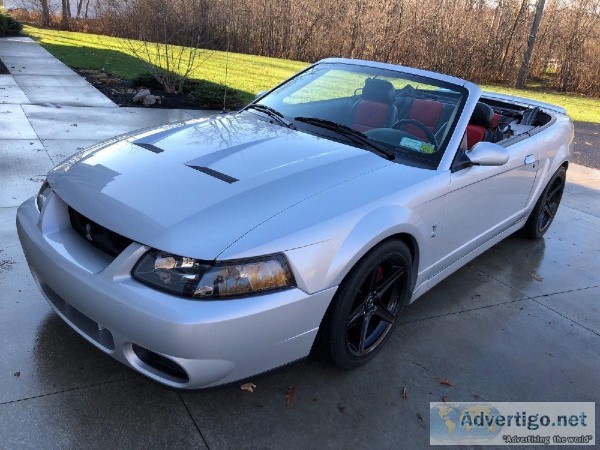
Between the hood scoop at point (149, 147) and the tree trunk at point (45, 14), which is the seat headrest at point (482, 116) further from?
the tree trunk at point (45, 14)

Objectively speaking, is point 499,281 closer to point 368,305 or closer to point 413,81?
point 413,81

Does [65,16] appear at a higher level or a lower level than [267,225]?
higher

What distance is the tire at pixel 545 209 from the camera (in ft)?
16.0

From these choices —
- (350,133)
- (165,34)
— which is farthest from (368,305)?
(165,34)

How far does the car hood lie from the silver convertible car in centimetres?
1

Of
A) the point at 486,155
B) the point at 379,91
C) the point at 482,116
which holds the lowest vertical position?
the point at 486,155

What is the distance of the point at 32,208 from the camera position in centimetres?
282

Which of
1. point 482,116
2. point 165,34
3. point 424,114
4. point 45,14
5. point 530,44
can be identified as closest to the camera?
point 424,114

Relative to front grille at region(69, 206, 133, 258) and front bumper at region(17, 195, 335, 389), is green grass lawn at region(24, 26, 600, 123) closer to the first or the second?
front grille at region(69, 206, 133, 258)

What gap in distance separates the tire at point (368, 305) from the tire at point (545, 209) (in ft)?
7.89

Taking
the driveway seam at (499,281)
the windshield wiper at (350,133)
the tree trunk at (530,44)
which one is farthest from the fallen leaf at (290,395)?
the tree trunk at (530,44)

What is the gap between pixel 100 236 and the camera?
8.08 feet

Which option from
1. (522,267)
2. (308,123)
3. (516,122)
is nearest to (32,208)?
(308,123)

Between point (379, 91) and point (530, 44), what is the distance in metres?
20.1
